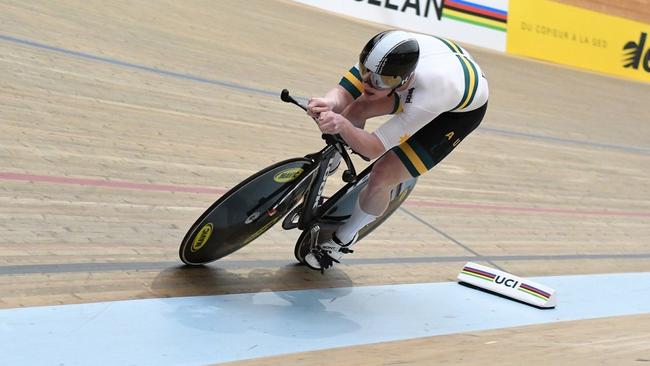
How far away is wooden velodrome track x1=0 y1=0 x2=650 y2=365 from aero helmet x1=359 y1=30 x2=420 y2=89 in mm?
911

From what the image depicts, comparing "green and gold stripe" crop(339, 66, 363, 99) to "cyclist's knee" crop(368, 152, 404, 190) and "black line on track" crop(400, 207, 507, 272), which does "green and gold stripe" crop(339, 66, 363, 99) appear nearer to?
"cyclist's knee" crop(368, 152, 404, 190)


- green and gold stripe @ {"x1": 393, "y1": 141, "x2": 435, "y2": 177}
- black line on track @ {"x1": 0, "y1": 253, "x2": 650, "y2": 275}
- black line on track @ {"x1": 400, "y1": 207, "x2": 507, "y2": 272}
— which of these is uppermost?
green and gold stripe @ {"x1": 393, "y1": 141, "x2": 435, "y2": 177}

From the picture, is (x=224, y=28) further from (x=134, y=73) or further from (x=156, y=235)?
(x=156, y=235)

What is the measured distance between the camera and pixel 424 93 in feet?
8.82

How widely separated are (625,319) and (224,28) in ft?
16.4

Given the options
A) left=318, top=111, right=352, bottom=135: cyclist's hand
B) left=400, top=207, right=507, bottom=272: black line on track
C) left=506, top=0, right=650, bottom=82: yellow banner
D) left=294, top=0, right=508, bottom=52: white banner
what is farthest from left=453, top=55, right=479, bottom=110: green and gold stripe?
left=506, top=0, right=650, bottom=82: yellow banner

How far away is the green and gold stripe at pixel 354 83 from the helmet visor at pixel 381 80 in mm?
302

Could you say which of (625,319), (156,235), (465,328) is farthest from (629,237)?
(156,235)

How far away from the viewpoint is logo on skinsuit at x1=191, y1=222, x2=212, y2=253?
2760 millimetres

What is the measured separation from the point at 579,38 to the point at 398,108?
10124mm

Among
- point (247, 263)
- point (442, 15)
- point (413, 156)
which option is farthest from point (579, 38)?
point (247, 263)

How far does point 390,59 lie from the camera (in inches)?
100.0

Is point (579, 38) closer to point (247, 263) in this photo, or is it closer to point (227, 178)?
point (227, 178)

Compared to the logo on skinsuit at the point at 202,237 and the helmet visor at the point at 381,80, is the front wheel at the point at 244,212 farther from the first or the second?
the helmet visor at the point at 381,80
